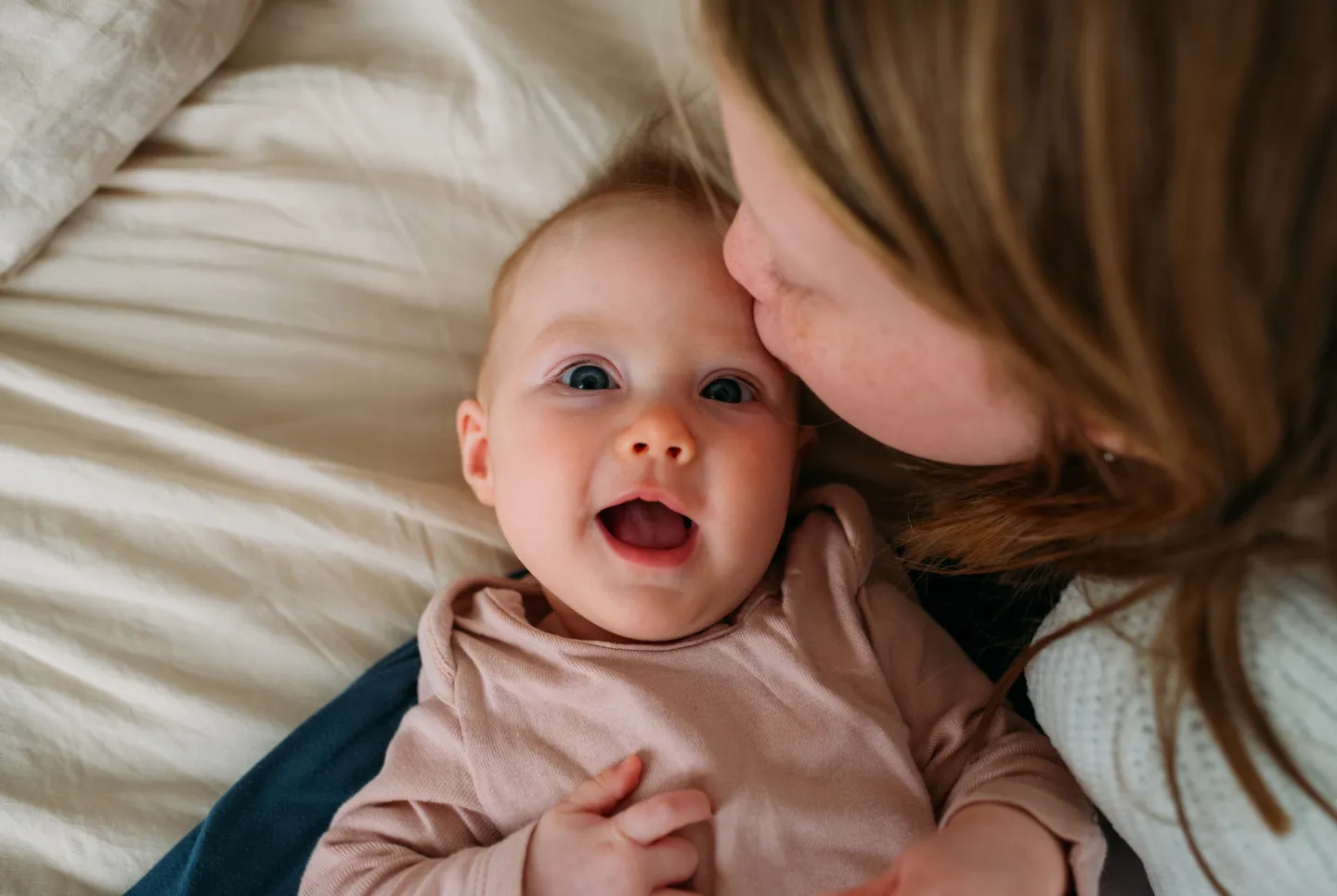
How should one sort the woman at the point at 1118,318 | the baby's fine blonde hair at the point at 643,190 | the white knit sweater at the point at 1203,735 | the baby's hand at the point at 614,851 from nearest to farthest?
the woman at the point at 1118,318
the white knit sweater at the point at 1203,735
the baby's hand at the point at 614,851
the baby's fine blonde hair at the point at 643,190

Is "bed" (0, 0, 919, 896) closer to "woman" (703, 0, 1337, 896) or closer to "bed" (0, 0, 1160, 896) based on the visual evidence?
"bed" (0, 0, 1160, 896)

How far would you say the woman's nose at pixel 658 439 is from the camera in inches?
33.5

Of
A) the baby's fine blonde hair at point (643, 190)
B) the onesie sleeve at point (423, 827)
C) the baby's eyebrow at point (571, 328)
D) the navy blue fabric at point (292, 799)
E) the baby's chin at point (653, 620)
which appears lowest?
the navy blue fabric at point (292, 799)

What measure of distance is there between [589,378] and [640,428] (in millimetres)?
104

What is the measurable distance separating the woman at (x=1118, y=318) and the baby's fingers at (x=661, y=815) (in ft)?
0.52

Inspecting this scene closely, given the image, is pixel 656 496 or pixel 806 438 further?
pixel 806 438

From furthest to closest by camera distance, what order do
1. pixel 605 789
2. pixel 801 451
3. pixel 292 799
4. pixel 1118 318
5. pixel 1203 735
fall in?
pixel 801 451
pixel 292 799
pixel 605 789
pixel 1203 735
pixel 1118 318

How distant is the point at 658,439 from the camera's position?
0.85 meters

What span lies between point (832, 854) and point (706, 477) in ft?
1.07

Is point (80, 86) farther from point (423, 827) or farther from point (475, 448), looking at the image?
point (423, 827)

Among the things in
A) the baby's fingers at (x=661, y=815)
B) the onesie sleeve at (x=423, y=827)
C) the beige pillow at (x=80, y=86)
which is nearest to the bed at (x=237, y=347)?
the beige pillow at (x=80, y=86)

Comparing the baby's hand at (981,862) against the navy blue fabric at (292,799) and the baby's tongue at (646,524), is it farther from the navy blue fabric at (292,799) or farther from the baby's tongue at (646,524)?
the navy blue fabric at (292,799)

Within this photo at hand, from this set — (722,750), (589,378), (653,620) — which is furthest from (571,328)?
(722,750)

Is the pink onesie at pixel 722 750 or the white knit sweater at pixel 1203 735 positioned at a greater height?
the white knit sweater at pixel 1203 735
